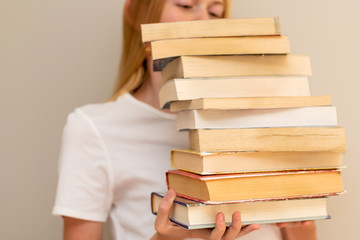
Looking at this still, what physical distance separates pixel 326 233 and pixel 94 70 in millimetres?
783

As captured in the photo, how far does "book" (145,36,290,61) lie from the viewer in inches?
30.5

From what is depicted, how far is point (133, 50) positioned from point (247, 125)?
1.68ft

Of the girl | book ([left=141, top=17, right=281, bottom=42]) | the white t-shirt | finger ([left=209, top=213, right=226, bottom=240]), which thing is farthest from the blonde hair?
finger ([left=209, top=213, right=226, bottom=240])

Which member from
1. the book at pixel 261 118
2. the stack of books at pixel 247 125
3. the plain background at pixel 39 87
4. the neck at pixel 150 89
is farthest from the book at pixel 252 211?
the plain background at pixel 39 87

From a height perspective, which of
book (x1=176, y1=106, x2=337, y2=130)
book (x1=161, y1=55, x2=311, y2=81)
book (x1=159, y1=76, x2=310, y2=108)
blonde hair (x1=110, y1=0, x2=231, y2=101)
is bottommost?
book (x1=176, y1=106, x2=337, y2=130)

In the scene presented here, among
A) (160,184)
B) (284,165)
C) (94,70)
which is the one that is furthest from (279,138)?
(94,70)

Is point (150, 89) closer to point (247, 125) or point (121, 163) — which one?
point (121, 163)

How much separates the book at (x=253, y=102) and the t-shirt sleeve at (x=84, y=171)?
1.20ft

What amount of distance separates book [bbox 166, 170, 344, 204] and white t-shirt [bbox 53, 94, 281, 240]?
0.28 metres

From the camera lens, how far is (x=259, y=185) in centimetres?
76

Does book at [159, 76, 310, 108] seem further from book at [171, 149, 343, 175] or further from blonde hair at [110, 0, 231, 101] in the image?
blonde hair at [110, 0, 231, 101]

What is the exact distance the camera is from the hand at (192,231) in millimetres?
742

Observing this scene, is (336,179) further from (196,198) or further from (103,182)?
(103,182)

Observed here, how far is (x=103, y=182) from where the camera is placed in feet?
3.56
